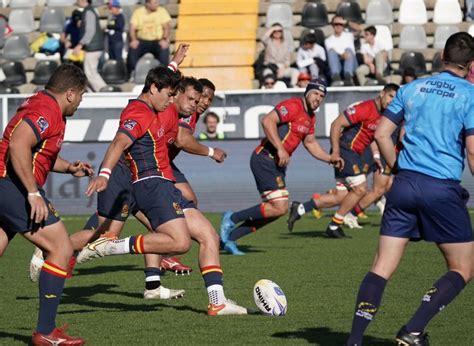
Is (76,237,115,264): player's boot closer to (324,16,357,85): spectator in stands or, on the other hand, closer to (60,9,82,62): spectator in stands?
(324,16,357,85): spectator in stands

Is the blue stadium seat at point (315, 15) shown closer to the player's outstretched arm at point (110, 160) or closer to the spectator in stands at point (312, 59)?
the spectator in stands at point (312, 59)

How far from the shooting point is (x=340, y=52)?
24516 millimetres

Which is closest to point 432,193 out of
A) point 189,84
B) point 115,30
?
point 189,84

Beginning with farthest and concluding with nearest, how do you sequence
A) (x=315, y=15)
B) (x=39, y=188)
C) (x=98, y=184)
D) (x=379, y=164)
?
(x=315, y=15) → (x=379, y=164) → (x=98, y=184) → (x=39, y=188)

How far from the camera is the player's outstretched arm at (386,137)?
764 centimetres

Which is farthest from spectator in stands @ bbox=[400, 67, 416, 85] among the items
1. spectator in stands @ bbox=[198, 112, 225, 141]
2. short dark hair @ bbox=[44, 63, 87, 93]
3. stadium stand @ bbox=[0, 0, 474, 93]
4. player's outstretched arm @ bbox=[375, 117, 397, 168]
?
player's outstretched arm @ bbox=[375, 117, 397, 168]

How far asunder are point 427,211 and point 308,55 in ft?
56.8

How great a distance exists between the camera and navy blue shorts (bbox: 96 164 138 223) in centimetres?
1157

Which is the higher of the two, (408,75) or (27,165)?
(27,165)

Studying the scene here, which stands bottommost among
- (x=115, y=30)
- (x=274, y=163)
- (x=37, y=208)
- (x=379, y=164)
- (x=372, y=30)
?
(x=379, y=164)

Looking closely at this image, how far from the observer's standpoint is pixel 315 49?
24734 mm

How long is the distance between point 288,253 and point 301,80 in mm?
9098

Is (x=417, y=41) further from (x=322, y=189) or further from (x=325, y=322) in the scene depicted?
(x=325, y=322)

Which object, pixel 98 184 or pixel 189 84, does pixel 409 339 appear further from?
pixel 189 84
